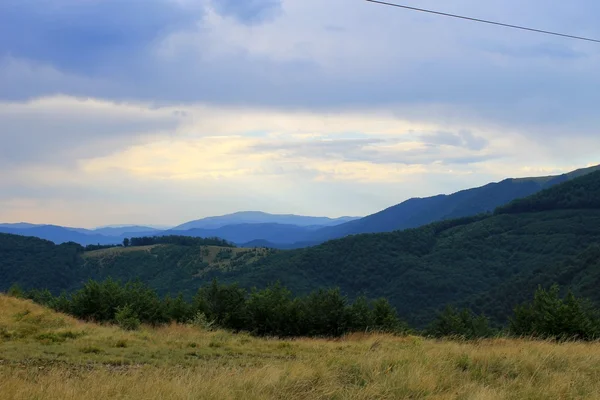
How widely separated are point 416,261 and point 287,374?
100287 millimetres

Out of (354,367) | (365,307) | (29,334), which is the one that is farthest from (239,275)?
(354,367)

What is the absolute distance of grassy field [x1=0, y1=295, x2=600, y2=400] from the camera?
4.97m

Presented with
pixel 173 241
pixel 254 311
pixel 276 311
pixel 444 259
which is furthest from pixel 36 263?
pixel 276 311

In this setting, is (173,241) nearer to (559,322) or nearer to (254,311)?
(254,311)

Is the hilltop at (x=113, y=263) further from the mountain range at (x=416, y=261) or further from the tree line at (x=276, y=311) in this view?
the tree line at (x=276, y=311)

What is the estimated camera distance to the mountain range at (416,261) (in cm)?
8375

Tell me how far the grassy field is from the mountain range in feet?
204

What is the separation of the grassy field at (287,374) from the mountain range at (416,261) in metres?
62.2

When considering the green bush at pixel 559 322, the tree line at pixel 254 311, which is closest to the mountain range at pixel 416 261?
the green bush at pixel 559 322

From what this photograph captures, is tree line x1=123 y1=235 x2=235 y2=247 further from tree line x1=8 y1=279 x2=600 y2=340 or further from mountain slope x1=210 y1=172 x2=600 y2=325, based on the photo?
tree line x1=8 y1=279 x2=600 y2=340

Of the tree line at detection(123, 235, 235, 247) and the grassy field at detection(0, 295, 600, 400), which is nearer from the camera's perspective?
the grassy field at detection(0, 295, 600, 400)

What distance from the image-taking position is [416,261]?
102375mm

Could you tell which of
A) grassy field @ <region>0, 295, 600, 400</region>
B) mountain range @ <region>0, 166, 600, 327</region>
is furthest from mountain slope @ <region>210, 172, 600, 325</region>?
grassy field @ <region>0, 295, 600, 400</region>

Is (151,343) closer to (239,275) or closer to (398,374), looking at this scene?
(398,374)
